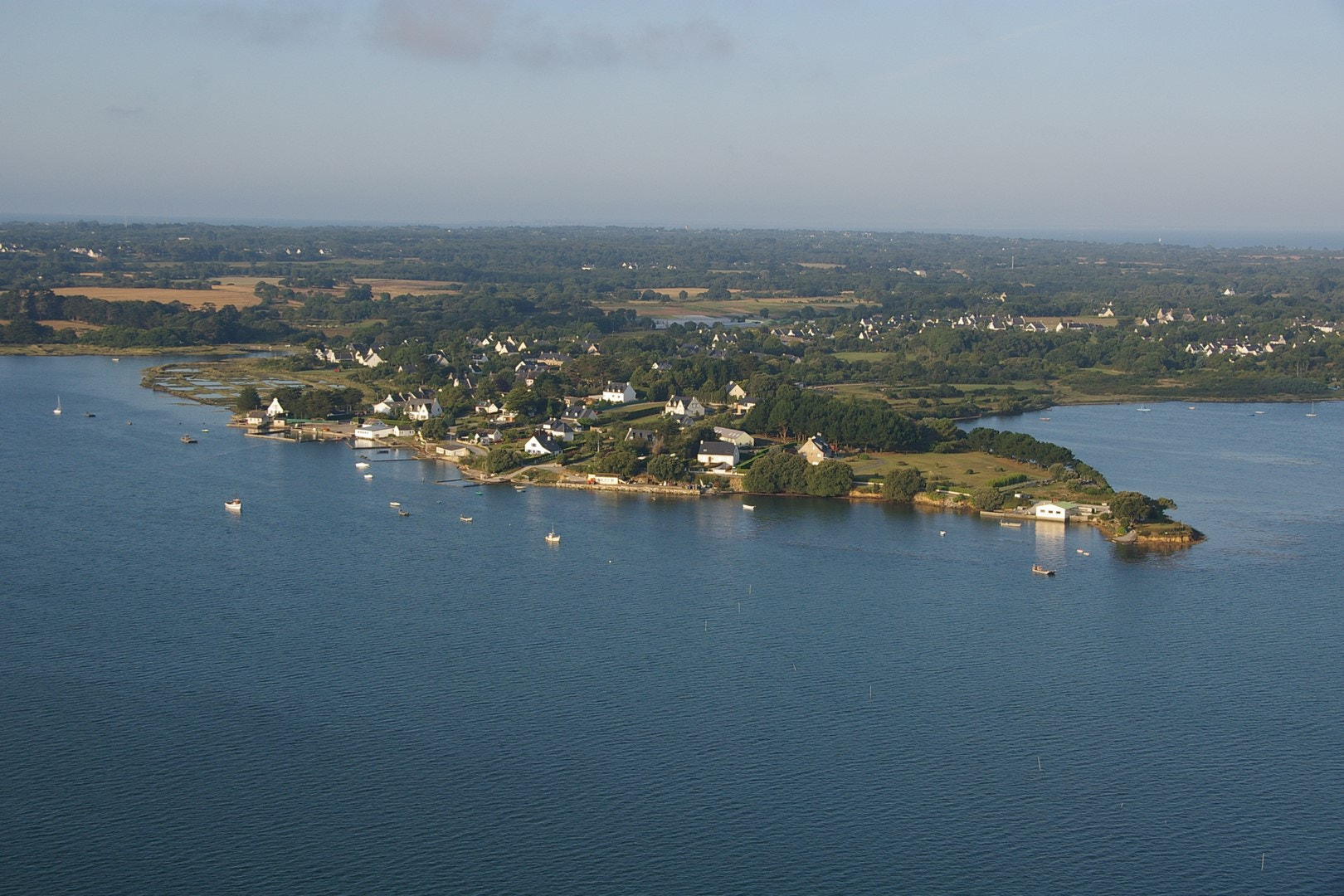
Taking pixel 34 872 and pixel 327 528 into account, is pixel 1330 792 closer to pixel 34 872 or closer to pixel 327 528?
pixel 34 872

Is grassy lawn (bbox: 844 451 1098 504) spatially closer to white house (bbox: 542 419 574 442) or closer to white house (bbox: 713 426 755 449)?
white house (bbox: 713 426 755 449)

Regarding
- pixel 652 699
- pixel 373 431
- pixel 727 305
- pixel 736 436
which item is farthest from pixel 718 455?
pixel 727 305

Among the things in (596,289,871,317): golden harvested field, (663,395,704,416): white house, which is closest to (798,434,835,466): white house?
(663,395,704,416): white house

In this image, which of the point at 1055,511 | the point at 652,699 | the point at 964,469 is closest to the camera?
the point at 652,699

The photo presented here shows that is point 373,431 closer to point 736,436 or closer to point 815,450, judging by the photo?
point 736,436

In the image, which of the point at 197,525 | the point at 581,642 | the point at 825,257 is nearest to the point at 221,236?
the point at 825,257

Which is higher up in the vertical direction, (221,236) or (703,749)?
(221,236)
